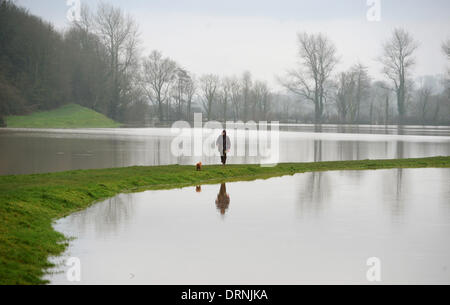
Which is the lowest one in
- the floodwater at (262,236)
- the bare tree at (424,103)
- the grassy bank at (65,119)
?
the floodwater at (262,236)

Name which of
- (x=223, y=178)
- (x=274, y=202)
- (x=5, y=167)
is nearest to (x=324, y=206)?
(x=274, y=202)

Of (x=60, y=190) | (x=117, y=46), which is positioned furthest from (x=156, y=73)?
(x=60, y=190)

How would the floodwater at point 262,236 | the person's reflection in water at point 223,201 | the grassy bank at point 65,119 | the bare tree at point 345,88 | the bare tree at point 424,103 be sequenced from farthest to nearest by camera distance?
the bare tree at point 345,88
the bare tree at point 424,103
the grassy bank at point 65,119
the person's reflection in water at point 223,201
the floodwater at point 262,236

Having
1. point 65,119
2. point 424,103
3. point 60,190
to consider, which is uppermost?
point 424,103

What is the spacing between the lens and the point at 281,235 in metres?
11.6

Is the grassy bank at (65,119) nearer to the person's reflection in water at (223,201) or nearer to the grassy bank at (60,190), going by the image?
the grassy bank at (60,190)

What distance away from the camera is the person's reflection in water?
48.4 feet

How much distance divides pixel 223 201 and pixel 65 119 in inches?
2764

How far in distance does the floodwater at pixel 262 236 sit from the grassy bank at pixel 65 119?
6197 centimetres

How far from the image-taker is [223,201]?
16141 millimetres

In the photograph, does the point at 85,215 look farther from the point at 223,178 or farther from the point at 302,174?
the point at 302,174

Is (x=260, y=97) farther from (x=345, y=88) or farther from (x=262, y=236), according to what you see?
(x=262, y=236)

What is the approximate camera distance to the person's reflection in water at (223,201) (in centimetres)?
1476

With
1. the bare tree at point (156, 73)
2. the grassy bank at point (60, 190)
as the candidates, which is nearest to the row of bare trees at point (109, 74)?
the bare tree at point (156, 73)
